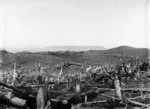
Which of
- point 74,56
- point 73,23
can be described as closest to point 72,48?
point 74,56

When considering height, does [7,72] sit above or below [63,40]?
below

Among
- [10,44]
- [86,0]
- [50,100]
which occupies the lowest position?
[50,100]

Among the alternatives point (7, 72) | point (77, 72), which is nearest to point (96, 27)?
point (77, 72)

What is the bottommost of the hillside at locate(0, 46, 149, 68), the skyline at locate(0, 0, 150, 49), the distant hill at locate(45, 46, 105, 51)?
the hillside at locate(0, 46, 149, 68)

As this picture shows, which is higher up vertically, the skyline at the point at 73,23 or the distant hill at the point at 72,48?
the skyline at the point at 73,23

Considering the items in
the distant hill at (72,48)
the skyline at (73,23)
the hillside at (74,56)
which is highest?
the skyline at (73,23)

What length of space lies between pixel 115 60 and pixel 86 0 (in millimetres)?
461

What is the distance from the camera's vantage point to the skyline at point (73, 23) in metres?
2.17

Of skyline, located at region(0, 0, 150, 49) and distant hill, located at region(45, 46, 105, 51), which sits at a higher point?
skyline, located at region(0, 0, 150, 49)

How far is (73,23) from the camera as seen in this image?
219cm

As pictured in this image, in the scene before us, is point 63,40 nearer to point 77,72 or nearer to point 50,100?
point 77,72

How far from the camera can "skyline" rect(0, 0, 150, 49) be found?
7.13ft

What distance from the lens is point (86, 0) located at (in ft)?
7.23

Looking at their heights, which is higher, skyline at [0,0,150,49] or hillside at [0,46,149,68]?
skyline at [0,0,150,49]
